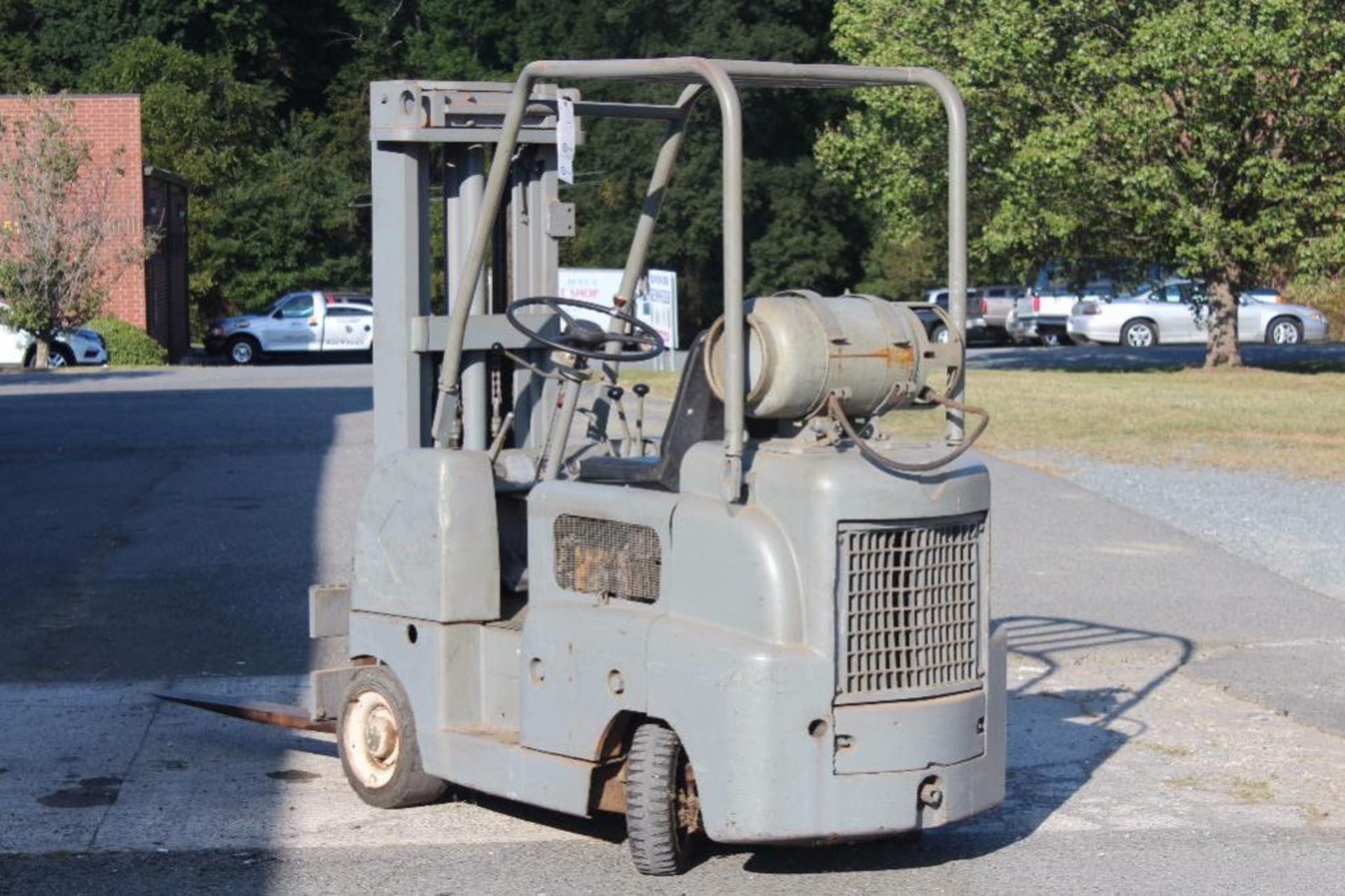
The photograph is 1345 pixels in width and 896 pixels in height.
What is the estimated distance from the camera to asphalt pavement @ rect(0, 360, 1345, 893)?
6.32 meters

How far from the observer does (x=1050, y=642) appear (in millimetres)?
10438

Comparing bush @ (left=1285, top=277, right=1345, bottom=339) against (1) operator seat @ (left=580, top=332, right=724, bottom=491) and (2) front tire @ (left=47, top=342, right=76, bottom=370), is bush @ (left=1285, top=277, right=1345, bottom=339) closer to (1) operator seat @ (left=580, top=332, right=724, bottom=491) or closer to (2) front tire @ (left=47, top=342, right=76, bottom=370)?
(2) front tire @ (left=47, top=342, right=76, bottom=370)

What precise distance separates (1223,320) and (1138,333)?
1468cm

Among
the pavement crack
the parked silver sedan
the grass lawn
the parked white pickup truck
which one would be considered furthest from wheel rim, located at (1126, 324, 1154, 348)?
the pavement crack

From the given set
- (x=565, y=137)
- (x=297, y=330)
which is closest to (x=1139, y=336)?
(x=297, y=330)

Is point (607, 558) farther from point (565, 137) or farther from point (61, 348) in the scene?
point (61, 348)

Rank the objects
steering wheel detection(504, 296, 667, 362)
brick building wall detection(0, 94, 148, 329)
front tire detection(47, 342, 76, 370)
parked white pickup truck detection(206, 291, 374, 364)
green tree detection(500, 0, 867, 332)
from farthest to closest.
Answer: green tree detection(500, 0, 867, 332)
parked white pickup truck detection(206, 291, 374, 364)
brick building wall detection(0, 94, 148, 329)
front tire detection(47, 342, 76, 370)
steering wheel detection(504, 296, 667, 362)

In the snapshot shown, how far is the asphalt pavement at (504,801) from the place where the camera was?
20.7ft

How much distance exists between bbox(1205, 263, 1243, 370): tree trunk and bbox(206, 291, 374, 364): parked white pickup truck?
20.0 metres

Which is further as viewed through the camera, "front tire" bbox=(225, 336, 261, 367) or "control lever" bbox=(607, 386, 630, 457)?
"front tire" bbox=(225, 336, 261, 367)

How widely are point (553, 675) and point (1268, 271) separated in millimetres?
31140

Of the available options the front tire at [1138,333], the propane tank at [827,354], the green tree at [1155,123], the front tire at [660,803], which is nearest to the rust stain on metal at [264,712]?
the front tire at [660,803]

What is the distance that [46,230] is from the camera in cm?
3538

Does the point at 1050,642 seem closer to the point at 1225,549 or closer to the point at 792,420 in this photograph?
the point at 1225,549
